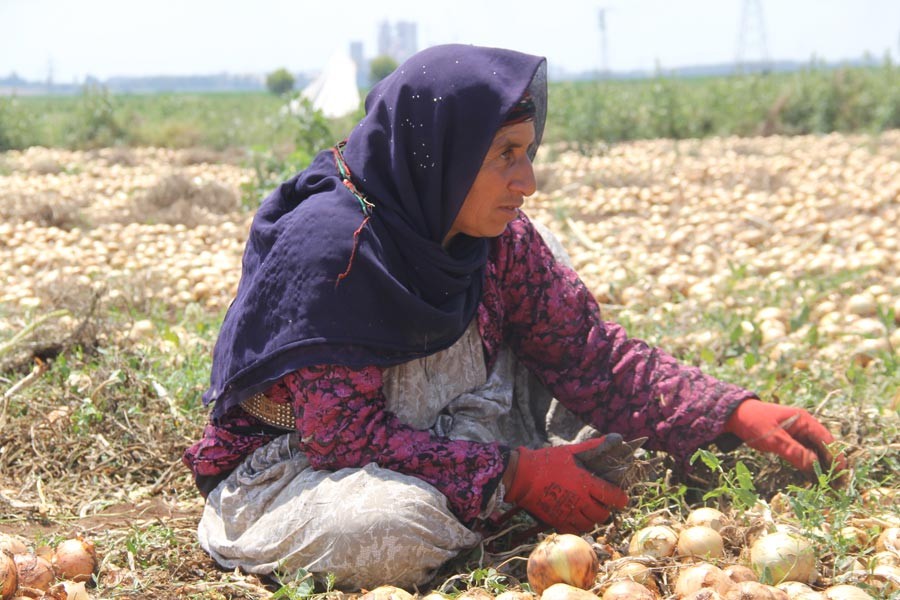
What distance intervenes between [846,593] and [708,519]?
Answer: 13.5 inches

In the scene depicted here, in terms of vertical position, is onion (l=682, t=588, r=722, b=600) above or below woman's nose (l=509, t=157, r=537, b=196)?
below

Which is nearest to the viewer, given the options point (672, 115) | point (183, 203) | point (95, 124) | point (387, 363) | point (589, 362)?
point (387, 363)

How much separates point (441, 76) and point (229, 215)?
434cm

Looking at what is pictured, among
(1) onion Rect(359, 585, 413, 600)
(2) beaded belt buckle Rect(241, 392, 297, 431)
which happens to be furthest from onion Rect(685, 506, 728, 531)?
(2) beaded belt buckle Rect(241, 392, 297, 431)

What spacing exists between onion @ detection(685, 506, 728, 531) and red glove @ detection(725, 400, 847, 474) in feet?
0.81

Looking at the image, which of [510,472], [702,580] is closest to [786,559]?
[702,580]

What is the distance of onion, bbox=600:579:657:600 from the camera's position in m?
1.53

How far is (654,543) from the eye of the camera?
1.75m

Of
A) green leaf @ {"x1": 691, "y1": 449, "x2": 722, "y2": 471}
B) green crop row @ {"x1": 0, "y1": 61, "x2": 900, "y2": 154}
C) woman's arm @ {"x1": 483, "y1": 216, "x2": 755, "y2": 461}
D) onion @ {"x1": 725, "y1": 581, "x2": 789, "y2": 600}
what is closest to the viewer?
onion @ {"x1": 725, "y1": 581, "x2": 789, "y2": 600}

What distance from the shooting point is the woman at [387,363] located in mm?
1730

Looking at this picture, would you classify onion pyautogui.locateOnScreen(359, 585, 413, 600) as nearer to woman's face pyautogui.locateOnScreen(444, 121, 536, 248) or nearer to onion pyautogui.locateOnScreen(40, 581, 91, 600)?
onion pyautogui.locateOnScreen(40, 581, 91, 600)

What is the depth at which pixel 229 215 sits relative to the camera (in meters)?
5.86

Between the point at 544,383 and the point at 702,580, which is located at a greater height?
the point at 544,383

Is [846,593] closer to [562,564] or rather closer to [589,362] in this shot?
[562,564]
